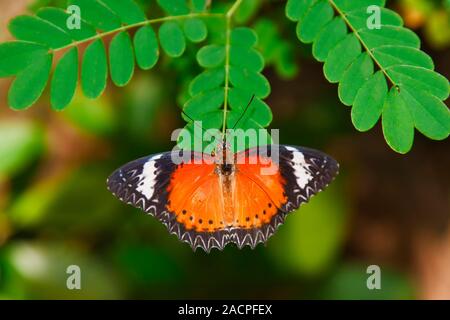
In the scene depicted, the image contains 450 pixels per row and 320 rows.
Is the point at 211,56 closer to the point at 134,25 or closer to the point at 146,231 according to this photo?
the point at 134,25

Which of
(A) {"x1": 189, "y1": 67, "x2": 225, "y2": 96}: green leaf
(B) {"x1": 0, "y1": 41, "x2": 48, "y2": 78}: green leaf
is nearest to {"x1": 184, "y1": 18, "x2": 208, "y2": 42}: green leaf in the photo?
(A) {"x1": 189, "y1": 67, "x2": 225, "y2": 96}: green leaf

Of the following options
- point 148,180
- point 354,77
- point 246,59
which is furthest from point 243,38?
point 148,180

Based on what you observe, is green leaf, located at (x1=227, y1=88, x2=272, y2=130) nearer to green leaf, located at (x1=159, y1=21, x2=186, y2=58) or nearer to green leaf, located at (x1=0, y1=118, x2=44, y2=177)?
green leaf, located at (x1=159, y1=21, x2=186, y2=58)

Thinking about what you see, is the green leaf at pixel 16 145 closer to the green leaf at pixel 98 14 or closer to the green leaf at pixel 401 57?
the green leaf at pixel 98 14

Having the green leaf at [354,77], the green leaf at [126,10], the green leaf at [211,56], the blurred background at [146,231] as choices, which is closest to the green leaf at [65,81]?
the green leaf at [126,10]

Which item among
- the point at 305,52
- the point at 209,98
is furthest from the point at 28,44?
the point at 305,52

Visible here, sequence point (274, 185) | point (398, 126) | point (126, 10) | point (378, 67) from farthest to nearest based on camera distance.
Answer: point (274, 185), point (126, 10), point (378, 67), point (398, 126)
